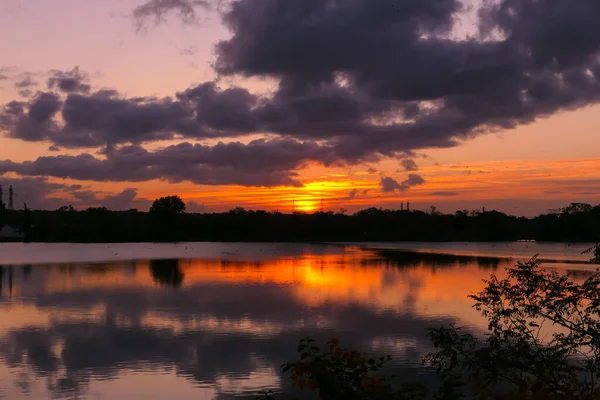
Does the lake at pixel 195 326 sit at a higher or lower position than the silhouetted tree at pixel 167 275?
lower

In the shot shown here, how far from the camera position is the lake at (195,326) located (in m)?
20.8

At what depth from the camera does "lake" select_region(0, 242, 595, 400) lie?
2080 cm

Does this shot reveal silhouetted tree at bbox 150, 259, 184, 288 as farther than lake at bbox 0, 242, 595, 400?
Yes

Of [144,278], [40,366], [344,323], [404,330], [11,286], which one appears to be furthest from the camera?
[144,278]

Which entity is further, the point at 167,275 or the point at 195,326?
the point at 167,275

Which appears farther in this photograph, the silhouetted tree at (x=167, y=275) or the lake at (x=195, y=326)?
the silhouetted tree at (x=167, y=275)

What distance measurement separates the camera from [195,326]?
31.3 meters

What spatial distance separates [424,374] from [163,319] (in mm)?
17181

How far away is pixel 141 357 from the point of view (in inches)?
954

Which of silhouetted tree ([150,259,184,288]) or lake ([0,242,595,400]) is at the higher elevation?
silhouetted tree ([150,259,184,288])

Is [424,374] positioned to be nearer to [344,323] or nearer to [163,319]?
[344,323]

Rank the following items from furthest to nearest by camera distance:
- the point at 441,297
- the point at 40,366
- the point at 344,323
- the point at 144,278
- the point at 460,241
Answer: the point at 460,241
the point at 144,278
the point at 441,297
the point at 344,323
the point at 40,366

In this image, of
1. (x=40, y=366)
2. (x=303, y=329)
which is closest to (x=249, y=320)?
(x=303, y=329)

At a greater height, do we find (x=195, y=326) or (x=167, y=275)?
(x=167, y=275)
